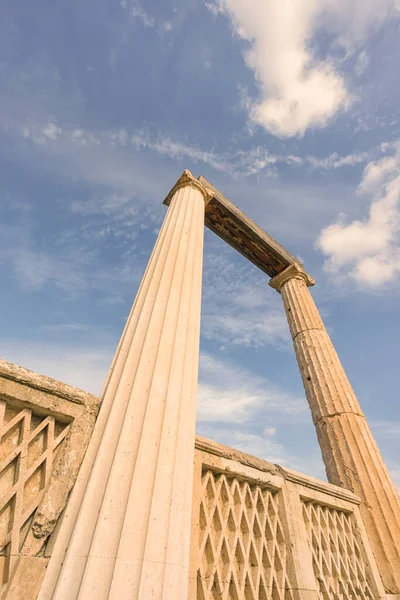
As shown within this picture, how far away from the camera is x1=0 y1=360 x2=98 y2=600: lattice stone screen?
196 centimetres

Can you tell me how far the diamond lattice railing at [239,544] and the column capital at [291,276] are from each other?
6.82 metres

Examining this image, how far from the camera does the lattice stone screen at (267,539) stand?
3141mm

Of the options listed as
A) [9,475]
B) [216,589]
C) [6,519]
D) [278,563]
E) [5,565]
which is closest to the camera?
[5,565]

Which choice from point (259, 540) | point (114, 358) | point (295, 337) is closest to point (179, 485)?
point (114, 358)

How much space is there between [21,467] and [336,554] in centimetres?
463

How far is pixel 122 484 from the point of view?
7.46 feet

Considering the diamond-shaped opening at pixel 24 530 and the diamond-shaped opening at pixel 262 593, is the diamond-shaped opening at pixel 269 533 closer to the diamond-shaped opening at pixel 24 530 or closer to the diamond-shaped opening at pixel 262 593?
the diamond-shaped opening at pixel 262 593

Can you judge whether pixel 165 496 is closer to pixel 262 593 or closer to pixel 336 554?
pixel 262 593

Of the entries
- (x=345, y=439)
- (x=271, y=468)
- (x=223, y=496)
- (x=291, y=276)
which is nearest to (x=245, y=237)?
(x=291, y=276)

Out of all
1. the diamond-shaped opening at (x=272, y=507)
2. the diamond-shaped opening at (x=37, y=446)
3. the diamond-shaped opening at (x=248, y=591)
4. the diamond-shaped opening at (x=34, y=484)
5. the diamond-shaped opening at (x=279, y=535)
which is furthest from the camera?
the diamond-shaped opening at (x=272, y=507)

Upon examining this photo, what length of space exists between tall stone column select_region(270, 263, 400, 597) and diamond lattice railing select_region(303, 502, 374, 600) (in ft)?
1.20

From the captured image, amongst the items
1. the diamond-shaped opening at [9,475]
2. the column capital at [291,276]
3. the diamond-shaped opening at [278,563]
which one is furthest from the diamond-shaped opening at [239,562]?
the column capital at [291,276]

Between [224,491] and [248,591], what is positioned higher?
[224,491]

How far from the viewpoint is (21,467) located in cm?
225
